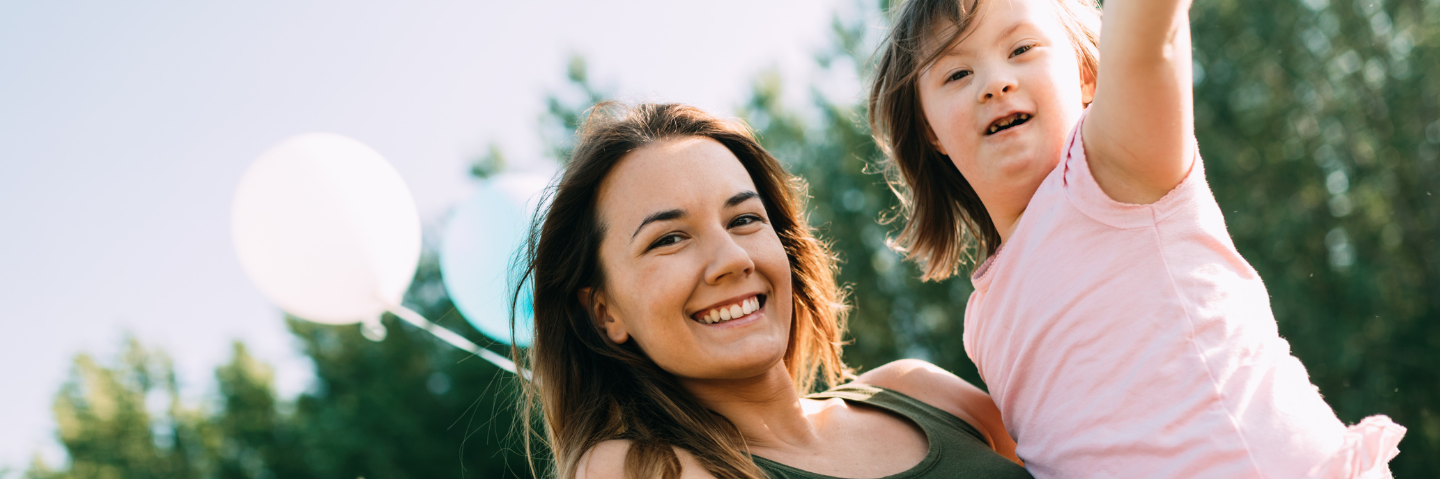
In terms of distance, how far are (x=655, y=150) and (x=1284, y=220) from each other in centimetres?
1221

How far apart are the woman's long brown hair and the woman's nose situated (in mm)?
300

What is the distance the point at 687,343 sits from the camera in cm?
184

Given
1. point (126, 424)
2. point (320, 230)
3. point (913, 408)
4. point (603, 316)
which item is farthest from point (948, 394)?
point (126, 424)

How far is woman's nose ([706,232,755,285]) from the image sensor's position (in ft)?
5.85

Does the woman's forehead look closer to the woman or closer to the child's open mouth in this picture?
the woman

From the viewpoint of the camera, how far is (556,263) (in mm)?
2033

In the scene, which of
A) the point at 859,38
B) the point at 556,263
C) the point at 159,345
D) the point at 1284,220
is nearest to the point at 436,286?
the point at 159,345

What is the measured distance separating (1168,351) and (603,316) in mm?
1181

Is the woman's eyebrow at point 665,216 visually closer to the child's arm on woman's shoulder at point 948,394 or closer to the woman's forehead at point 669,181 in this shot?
A: the woman's forehead at point 669,181

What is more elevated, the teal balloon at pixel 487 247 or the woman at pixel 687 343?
the teal balloon at pixel 487 247

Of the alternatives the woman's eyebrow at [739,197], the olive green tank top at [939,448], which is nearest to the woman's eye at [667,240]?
the woman's eyebrow at [739,197]

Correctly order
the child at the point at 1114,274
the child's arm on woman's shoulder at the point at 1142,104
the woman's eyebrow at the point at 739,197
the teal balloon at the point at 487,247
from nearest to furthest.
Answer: the child's arm on woman's shoulder at the point at 1142,104
the child at the point at 1114,274
the woman's eyebrow at the point at 739,197
the teal balloon at the point at 487,247

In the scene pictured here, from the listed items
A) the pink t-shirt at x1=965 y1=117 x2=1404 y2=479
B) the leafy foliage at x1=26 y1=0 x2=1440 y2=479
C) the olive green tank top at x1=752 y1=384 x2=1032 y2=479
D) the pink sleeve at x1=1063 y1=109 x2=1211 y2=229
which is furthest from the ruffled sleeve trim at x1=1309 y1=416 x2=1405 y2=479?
the leafy foliage at x1=26 y1=0 x2=1440 y2=479

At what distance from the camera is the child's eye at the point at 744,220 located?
1.91 m
